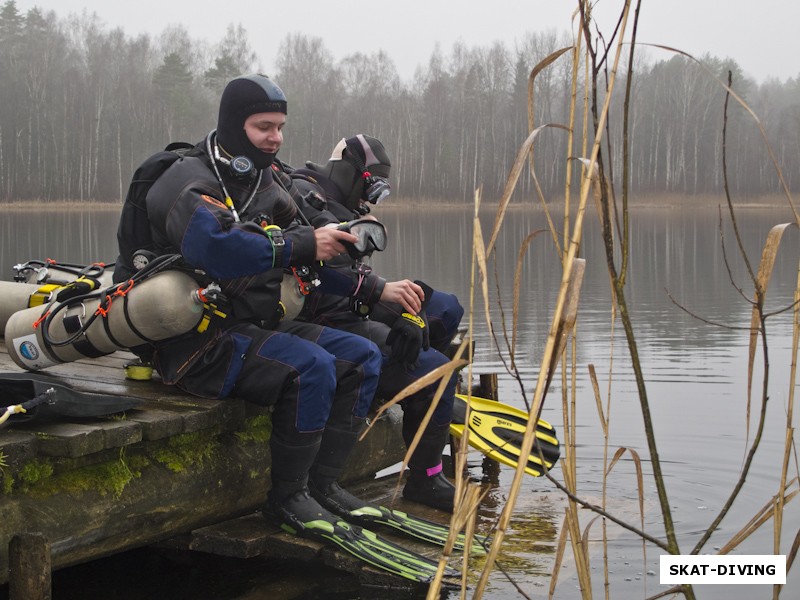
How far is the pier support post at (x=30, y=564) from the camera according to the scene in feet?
12.2

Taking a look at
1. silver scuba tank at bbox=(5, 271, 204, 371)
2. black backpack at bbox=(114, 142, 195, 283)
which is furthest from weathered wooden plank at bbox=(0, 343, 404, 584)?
black backpack at bbox=(114, 142, 195, 283)

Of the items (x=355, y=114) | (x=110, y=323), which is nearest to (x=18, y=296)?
(x=110, y=323)

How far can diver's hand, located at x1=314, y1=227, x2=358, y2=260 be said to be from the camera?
4.59m

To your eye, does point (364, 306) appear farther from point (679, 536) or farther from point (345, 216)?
point (679, 536)

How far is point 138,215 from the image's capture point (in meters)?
4.75

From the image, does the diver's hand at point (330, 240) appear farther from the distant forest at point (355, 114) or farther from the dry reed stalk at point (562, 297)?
the distant forest at point (355, 114)

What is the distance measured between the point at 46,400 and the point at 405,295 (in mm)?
1752

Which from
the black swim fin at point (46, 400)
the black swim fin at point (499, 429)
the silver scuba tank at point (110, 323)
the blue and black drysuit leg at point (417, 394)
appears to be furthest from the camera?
the black swim fin at point (499, 429)

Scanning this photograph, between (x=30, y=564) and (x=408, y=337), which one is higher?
(x=408, y=337)

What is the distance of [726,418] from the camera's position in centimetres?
866

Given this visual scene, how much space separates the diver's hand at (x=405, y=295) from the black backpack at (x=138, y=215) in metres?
1.10

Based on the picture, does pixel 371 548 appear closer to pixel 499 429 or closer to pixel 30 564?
pixel 30 564

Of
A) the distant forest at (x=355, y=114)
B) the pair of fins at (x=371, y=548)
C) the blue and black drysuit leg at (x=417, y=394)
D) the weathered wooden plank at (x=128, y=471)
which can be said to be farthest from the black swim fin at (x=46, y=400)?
the distant forest at (x=355, y=114)

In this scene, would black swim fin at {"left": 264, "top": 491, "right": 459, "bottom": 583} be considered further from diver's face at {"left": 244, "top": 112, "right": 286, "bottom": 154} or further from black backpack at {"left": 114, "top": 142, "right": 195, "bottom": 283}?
diver's face at {"left": 244, "top": 112, "right": 286, "bottom": 154}
